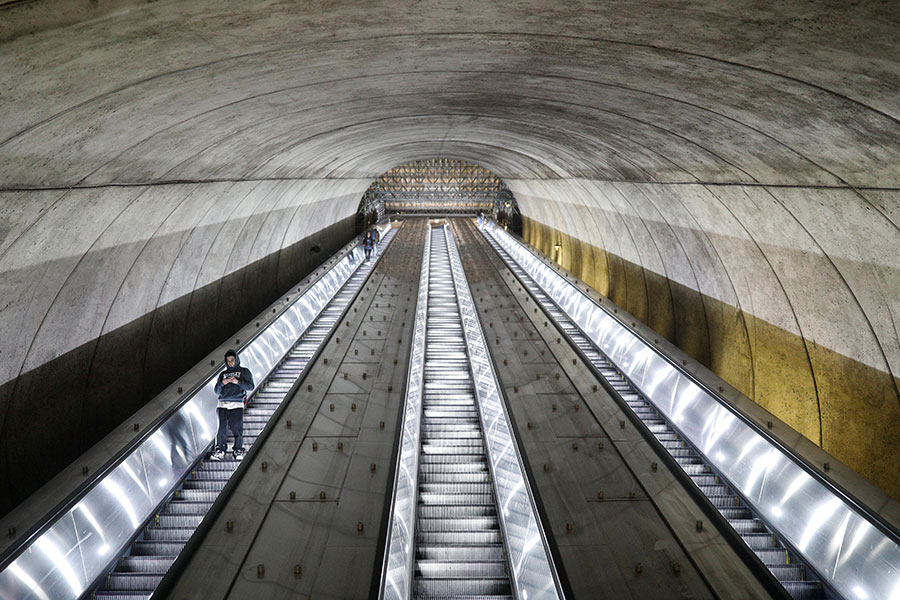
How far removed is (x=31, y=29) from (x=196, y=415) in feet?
16.0

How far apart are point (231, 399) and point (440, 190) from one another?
41053 millimetres

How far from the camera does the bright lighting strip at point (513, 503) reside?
493cm

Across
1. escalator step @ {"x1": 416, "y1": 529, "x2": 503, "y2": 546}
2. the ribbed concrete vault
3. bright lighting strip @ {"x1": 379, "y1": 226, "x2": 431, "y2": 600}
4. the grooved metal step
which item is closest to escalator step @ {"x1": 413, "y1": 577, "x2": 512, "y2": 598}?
bright lighting strip @ {"x1": 379, "y1": 226, "x2": 431, "y2": 600}

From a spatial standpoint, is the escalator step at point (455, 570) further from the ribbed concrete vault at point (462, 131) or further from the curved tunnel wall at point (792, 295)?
the curved tunnel wall at point (792, 295)

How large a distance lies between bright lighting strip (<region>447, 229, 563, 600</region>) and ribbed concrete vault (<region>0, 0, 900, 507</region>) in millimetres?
3825

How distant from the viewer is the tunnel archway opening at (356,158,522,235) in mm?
42250

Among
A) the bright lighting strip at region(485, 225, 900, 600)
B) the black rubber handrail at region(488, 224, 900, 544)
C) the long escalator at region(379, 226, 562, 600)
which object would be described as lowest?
the long escalator at region(379, 226, 562, 600)

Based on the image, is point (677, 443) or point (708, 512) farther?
point (677, 443)

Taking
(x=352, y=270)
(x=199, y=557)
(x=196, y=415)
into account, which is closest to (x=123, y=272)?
(x=196, y=415)

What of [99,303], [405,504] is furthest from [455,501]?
[99,303]

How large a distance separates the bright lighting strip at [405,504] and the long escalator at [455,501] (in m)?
0.32

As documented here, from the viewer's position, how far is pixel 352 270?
1995 cm

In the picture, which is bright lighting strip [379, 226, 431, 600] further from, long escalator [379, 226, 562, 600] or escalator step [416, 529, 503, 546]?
escalator step [416, 529, 503, 546]

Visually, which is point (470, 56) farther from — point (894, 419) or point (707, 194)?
point (894, 419)
